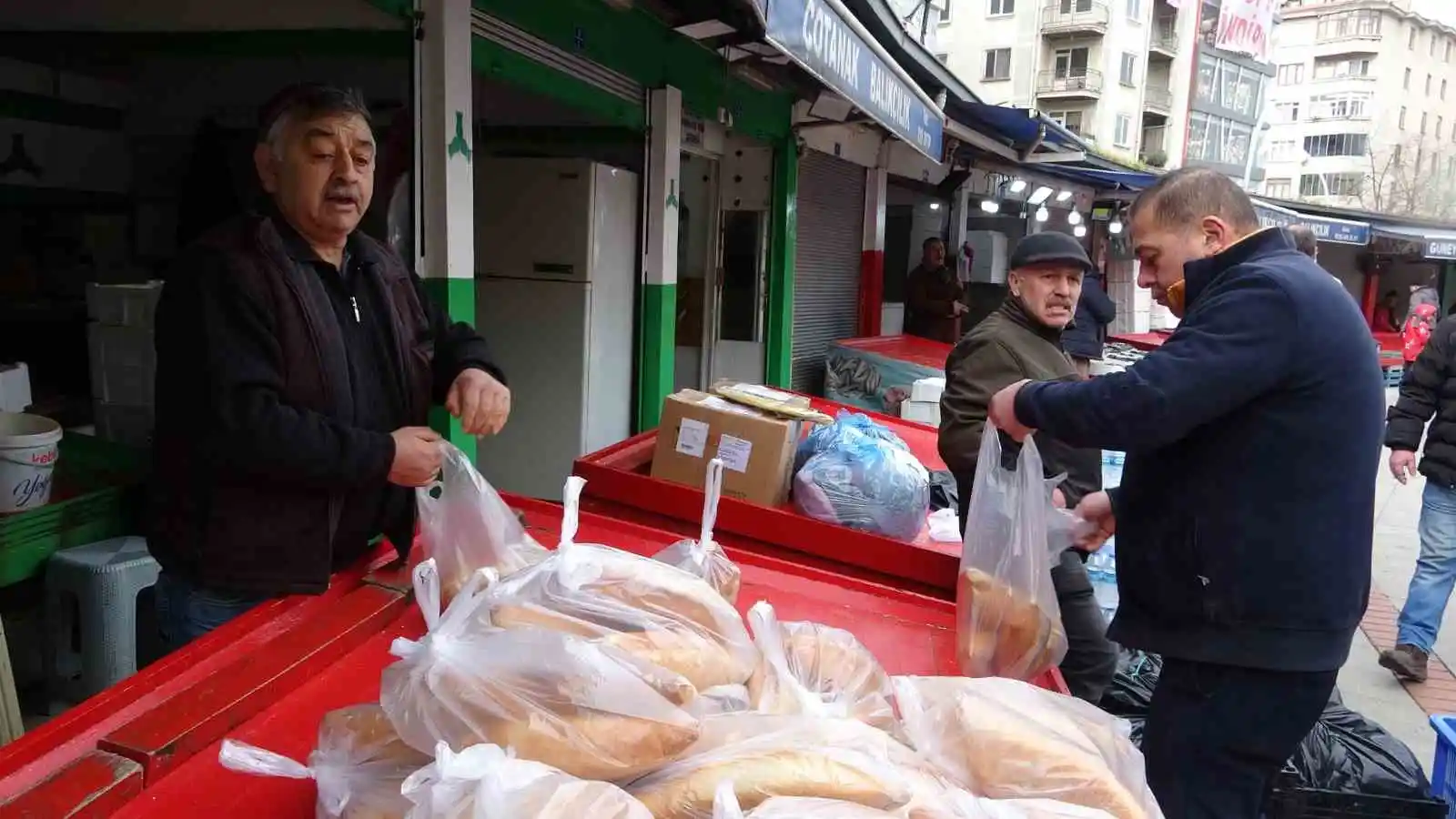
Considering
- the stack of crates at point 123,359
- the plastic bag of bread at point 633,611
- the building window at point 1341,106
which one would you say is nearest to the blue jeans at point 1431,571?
the plastic bag of bread at point 633,611

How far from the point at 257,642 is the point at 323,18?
2.74 m

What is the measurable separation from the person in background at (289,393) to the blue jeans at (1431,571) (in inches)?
182

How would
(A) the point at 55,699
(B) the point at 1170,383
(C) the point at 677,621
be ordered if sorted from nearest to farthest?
(C) the point at 677,621
(B) the point at 1170,383
(A) the point at 55,699

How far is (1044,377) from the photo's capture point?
8.87 feet

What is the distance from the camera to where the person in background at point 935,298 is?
1010cm

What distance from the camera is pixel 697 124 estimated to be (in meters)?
6.07

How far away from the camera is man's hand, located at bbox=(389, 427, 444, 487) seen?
1.59m

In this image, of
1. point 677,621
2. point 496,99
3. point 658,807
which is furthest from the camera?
point 496,99

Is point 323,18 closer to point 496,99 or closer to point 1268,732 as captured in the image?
point 496,99

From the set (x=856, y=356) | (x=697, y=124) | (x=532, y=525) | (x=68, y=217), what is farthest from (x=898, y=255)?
(x=532, y=525)

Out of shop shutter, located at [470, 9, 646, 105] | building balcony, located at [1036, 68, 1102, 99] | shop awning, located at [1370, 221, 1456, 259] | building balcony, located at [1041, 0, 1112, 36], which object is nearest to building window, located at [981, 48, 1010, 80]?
building balcony, located at [1036, 68, 1102, 99]

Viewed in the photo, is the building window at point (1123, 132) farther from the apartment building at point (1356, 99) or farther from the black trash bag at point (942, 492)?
the black trash bag at point (942, 492)

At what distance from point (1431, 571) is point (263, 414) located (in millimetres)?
5116

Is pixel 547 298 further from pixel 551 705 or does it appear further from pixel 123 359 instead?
pixel 551 705
